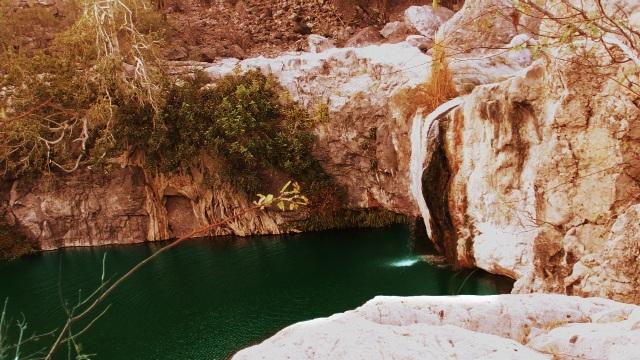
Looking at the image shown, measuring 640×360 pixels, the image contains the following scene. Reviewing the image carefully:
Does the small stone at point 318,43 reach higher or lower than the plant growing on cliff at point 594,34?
higher

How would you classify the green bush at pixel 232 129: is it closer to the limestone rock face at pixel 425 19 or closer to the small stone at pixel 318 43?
the small stone at pixel 318 43

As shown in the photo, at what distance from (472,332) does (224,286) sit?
1060 centimetres

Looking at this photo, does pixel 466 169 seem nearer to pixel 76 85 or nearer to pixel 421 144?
pixel 421 144

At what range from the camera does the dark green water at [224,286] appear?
10.0 m

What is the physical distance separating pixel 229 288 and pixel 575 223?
8.13m

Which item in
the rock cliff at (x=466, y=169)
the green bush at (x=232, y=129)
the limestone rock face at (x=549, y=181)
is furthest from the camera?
the green bush at (x=232, y=129)

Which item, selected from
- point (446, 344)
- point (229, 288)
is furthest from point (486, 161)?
point (446, 344)

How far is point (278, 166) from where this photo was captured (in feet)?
54.4

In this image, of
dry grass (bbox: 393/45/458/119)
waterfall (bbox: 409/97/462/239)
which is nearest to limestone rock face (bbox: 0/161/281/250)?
waterfall (bbox: 409/97/462/239)

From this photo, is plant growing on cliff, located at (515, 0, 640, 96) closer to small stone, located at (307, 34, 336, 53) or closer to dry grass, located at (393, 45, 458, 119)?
dry grass, located at (393, 45, 458, 119)

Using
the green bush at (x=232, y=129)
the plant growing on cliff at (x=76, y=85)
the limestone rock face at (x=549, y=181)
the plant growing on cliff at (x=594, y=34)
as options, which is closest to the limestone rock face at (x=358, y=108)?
the green bush at (x=232, y=129)

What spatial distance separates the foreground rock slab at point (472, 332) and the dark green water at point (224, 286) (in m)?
6.49

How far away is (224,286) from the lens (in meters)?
12.7

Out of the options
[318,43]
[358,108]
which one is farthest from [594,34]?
[318,43]
